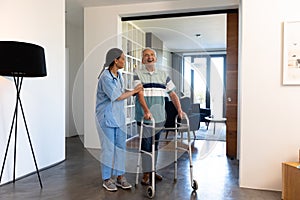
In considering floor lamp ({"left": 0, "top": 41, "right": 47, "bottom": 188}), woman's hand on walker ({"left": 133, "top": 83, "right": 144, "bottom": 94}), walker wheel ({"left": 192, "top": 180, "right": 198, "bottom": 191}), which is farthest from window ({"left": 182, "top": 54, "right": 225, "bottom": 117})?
floor lamp ({"left": 0, "top": 41, "right": 47, "bottom": 188})

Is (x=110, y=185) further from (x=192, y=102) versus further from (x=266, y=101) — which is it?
(x=266, y=101)

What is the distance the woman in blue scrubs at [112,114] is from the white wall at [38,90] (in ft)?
3.42

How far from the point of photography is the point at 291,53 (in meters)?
2.69

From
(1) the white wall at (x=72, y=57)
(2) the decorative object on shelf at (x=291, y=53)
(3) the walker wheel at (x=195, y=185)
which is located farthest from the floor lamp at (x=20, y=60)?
(1) the white wall at (x=72, y=57)

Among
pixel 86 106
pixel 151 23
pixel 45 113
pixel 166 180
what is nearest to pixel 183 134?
pixel 166 180

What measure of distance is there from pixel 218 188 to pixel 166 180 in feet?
1.96

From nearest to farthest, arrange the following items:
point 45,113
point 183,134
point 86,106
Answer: point 183,134
point 45,113
point 86,106

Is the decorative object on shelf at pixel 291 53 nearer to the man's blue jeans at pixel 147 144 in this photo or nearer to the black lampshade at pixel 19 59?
the man's blue jeans at pixel 147 144

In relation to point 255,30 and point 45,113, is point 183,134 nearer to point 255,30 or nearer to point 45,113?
point 255,30

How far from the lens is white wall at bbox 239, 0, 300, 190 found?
2729 mm

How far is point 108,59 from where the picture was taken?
111 inches

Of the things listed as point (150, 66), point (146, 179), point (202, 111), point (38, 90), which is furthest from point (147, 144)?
point (38, 90)

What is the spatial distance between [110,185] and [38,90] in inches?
61.0

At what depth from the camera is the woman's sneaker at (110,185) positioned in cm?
281
